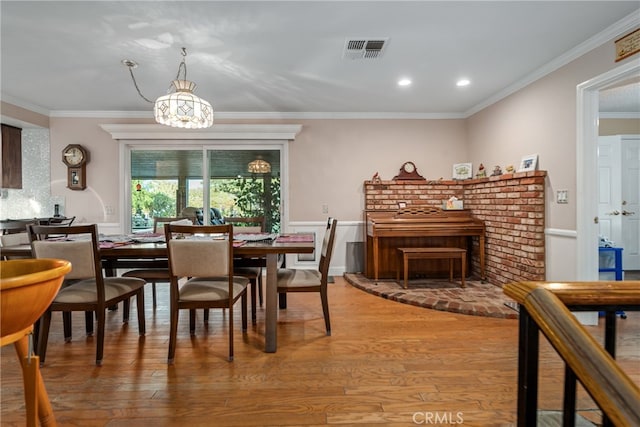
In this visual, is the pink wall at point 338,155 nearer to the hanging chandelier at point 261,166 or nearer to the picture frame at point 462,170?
the picture frame at point 462,170

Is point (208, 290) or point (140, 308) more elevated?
point (208, 290)

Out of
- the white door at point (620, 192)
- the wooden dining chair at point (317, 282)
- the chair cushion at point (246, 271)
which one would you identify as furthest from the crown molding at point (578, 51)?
the chair cushion at point (246, 271)

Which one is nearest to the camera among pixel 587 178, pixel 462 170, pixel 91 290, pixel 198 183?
pixel 91 290

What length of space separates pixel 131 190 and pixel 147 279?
7.98 feet

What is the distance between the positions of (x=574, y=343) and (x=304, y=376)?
1.64 meters

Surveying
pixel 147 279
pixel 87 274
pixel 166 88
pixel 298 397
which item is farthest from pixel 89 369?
pixel 166 88

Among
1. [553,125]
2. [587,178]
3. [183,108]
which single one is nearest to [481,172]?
[553,125]

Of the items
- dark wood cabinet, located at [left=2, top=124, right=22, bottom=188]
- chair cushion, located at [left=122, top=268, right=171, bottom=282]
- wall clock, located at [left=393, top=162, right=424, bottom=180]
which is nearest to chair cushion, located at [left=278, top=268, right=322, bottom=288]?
chair cushion, located at [left=122, top=268, right=171, bottom=282]

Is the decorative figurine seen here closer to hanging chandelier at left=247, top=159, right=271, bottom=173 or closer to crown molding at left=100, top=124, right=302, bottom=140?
crown molding at left=100, top=124, right=302, bottom=140

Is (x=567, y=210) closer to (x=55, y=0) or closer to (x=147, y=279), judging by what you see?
(x=147, y=279)

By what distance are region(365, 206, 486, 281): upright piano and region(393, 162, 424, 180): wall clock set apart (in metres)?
0.50

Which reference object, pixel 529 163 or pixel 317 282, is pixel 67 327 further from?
pixel 529 163

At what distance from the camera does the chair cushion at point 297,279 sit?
249 centimetres

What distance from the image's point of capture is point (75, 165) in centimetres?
439
